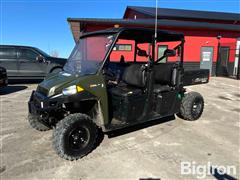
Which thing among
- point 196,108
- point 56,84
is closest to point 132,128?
point 196,108

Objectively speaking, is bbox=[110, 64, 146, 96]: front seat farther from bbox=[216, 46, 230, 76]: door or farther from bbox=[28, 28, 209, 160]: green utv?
bbox=[216, 46, 230, 76]: door

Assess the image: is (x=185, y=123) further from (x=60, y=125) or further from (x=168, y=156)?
(x=60, y=125)

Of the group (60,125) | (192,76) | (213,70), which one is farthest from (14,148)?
(213,70)

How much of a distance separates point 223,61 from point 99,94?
1433 cm

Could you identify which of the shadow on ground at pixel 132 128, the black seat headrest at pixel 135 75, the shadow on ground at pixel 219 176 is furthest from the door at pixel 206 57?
the shadow on ground at pixel 219 176

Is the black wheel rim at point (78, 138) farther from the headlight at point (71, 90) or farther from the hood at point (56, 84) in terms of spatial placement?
the hood at point (56, 84)

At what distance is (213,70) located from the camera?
15.9 metres

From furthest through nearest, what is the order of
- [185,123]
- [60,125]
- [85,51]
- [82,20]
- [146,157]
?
[82,20], [185,123], [85,51], [146,157], [60,125]

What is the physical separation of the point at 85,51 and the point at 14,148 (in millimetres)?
2048

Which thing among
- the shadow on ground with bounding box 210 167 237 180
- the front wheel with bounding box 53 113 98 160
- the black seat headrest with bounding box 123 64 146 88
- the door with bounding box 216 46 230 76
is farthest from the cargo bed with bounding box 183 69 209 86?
the door with bounding box 216 46 230 76

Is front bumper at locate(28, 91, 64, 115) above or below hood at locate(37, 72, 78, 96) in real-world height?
below

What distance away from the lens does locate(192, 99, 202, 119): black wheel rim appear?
17.4 feet

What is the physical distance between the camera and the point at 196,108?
5371 millimetres

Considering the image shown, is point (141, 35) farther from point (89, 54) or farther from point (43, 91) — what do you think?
point (43, 91)
